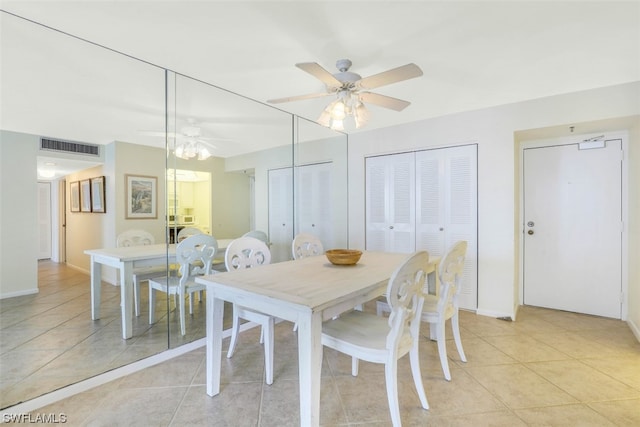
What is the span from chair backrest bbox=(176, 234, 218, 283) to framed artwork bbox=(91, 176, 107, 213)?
68 centimetres

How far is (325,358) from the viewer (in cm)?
228

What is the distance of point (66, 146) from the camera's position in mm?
2166

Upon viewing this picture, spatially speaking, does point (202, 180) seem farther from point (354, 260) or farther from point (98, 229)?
point (354, 260)

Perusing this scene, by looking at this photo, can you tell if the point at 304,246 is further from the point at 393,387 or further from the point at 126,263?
the point at 393,387

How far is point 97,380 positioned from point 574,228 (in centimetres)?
466

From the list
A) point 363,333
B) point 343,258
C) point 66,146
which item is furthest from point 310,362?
point 66,146

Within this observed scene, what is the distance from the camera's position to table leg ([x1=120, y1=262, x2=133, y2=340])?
2319 millimetres

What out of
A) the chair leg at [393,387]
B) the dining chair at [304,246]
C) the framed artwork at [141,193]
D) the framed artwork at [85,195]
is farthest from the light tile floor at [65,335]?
the chair leg at [393,387]

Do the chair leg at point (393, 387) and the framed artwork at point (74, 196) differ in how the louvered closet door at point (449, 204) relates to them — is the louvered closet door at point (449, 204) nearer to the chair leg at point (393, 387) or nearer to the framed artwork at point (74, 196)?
the chair leg at point (393, 387)

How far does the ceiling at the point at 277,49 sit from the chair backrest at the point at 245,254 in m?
1.17

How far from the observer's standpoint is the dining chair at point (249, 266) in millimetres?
1936

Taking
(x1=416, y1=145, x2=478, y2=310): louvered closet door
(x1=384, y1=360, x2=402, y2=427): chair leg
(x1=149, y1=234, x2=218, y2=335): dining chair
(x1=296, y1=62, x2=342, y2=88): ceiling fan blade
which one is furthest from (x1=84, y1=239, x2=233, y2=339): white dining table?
(x1=416, y1=145, x2=478, y2=310): louvered closet door

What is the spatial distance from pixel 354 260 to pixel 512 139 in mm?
2221

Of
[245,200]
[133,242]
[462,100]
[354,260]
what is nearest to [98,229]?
[133,242]
